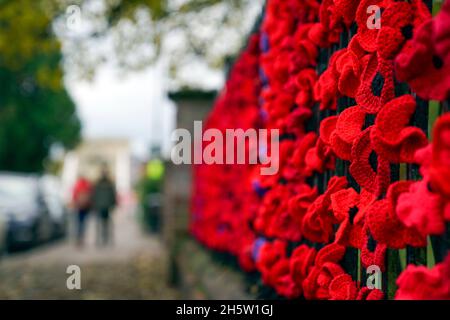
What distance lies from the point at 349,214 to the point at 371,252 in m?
0.20

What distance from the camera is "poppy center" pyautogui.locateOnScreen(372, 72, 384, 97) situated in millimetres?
1842

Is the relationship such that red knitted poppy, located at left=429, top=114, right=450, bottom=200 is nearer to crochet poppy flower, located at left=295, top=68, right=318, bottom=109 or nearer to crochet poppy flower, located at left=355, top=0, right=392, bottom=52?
crochet poppy flower, located at left=355, top=0, right=392, bottom=52

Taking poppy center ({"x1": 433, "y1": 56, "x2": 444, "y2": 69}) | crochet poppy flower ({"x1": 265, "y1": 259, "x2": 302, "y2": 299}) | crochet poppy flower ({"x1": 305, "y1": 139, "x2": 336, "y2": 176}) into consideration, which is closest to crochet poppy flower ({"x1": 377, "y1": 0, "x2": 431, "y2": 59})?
poppy center ({"x1": 433, "y1": 56, "x2": 444, "y2": 69})

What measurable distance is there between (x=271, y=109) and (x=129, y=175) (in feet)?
219

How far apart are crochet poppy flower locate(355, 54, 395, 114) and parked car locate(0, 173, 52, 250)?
1163 centimetres

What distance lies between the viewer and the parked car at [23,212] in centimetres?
1280

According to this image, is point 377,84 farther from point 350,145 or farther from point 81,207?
point 81,207

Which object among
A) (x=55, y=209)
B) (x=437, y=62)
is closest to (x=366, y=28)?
(x=437, y=62)

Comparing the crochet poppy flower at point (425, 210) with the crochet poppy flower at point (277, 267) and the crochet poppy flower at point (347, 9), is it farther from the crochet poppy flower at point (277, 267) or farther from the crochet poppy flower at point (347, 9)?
the crochet poppy flower at point (277, 267)

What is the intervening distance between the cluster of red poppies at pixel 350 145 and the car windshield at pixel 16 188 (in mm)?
10863

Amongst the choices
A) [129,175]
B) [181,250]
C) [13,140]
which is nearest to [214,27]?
[181,250]

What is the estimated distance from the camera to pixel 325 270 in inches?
88.4
